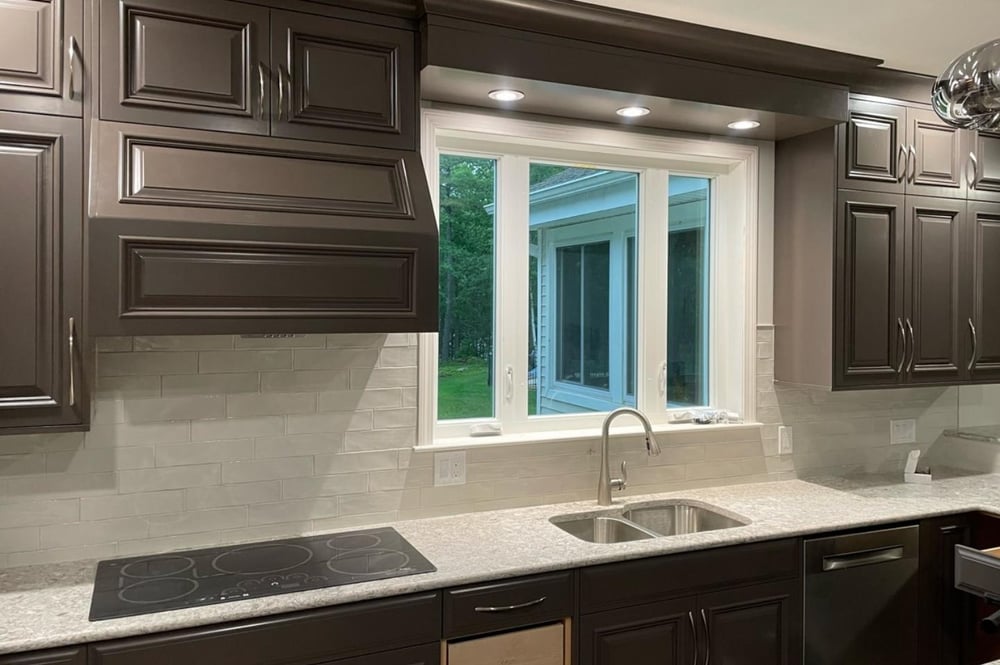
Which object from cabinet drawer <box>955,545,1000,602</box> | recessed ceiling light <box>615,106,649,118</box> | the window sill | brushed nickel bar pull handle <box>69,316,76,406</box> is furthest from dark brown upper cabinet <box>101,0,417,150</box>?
cabinet drawer <box>955,545,1000,602</box>

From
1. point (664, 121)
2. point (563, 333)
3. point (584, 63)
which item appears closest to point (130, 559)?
point (563, 333)

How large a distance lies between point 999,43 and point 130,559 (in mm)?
2530

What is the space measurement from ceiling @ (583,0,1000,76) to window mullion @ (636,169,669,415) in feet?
2.17

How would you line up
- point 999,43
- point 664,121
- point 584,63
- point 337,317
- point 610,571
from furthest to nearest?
1. point 664,121
2. point 584,63
3. point 610,571
4. point 337,317
5. point 999,43

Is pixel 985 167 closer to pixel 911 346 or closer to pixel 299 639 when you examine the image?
pixel 911 346

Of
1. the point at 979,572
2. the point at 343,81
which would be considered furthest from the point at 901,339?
the point at 343,81

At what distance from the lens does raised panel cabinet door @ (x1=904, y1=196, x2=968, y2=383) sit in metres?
3.26

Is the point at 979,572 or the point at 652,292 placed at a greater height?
the point at 652,292

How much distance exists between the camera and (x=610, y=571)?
2395 millimetres

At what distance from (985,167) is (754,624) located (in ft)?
7.41

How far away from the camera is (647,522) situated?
3082 millimetres

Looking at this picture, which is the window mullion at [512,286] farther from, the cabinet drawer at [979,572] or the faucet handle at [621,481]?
the cabinet drawer at [979,572]

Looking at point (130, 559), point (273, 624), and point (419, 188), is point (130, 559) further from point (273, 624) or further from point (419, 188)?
point (419, 188)

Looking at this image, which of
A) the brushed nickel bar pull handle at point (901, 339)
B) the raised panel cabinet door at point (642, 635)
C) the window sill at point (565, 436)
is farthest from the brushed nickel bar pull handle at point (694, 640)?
the brushed nickel bar pull handle at point (901, 339)
